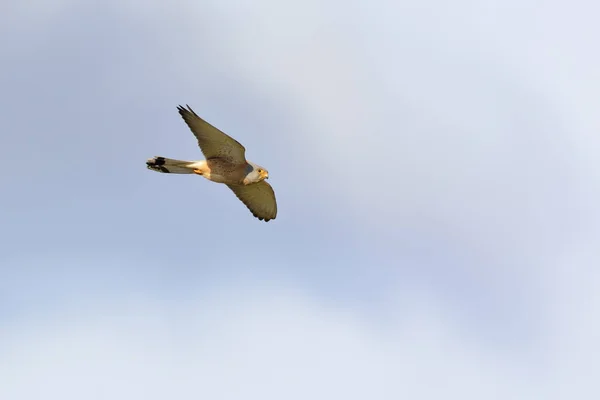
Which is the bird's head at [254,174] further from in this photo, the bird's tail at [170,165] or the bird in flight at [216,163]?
the bird's tail at [170,165]

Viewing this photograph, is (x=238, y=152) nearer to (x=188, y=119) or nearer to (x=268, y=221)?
(x=188, y=119)

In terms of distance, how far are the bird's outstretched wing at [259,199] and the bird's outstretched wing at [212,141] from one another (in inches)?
102

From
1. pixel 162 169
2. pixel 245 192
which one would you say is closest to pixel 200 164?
pixel 162 169

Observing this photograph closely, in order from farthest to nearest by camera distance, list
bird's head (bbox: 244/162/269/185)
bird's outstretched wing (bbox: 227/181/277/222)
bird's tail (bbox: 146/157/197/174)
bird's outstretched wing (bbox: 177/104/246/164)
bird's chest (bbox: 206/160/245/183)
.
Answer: bird's outstretched wing (bbox: 227/181/277/222) < bird's head (bbox: 244/162/269/185) < bird's chest (bbox: 206/160/245/183) < bird's tail (bbox: 146/157/197/174) < bird's outstretched wing (bbox: 177/104/246/164)

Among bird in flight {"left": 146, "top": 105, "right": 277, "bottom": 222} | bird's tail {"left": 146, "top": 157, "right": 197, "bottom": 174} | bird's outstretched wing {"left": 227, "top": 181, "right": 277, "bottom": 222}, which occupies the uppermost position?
bird's outstretched wing {"left": 227, "top": 181, "right": 277, "bottom": 222}

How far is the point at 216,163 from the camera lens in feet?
109

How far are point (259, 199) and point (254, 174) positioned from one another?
8.87 feet

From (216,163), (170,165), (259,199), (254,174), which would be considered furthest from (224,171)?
(259,199)

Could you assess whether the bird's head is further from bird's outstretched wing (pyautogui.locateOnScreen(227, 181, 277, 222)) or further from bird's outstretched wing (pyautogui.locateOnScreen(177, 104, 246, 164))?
bird's outstretched wing (pyautogui.locateOnScreen(227, 181, 277, 222))

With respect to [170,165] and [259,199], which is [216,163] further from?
[259,199]

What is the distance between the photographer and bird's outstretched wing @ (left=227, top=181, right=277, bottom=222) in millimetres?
35844

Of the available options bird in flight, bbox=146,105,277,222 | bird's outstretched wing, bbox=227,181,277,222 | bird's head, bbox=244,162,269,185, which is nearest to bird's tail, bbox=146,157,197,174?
bird in flight, bbox=146,105,277,222

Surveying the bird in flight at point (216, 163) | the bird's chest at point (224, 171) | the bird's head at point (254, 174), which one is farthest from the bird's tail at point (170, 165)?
the bird's head at point (254, 174)

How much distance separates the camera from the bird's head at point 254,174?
3378 cm
